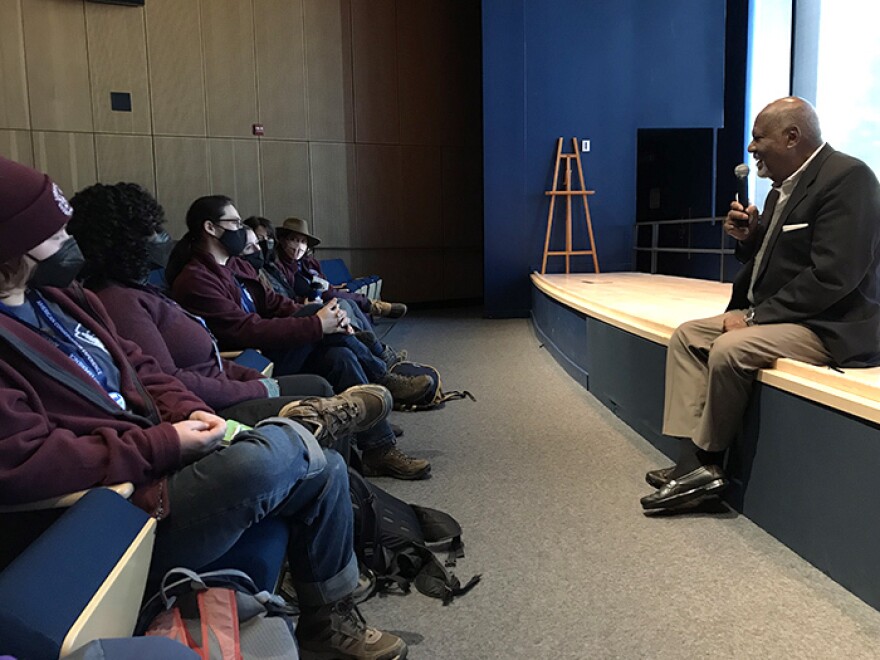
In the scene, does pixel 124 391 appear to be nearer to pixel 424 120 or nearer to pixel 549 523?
pixel 549 523

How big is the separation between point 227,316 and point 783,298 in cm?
189

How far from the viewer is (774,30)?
6.89 m

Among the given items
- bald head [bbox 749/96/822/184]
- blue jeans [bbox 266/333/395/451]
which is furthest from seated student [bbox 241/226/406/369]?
bald head [bbox 749/96/822/184]

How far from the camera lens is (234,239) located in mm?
2678

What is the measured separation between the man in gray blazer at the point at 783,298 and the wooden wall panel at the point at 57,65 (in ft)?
21.9

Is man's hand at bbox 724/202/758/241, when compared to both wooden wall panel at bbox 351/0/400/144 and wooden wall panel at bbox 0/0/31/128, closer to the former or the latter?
wooden wall panel at bbox 351/0/400/144

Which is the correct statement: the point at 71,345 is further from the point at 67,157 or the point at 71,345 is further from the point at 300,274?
the point at 67,157

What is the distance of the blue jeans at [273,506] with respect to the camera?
121 cm

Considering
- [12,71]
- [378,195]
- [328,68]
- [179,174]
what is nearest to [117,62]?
[12,71]

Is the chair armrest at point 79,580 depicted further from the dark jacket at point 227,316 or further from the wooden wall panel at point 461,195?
the wooden wall panel at point 461,195

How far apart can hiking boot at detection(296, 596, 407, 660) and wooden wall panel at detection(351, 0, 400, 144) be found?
721cm

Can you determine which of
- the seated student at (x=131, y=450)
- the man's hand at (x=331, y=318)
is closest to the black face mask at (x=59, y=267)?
the seated student at (x=131, y=450)

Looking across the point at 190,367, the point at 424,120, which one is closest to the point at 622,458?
the point at 190,367

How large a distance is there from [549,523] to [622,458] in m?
0.71
